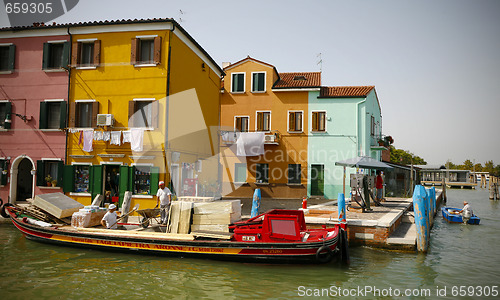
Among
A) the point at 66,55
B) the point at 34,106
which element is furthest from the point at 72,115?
the point at 66,55

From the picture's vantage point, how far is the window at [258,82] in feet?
84.4

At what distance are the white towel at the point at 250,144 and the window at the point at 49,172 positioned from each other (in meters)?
11.6

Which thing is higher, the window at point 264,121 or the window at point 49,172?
the window at point 264,121

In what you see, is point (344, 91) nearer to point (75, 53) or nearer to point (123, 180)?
→ point (123, 180)

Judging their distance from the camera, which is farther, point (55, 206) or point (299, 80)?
point (299, 80)

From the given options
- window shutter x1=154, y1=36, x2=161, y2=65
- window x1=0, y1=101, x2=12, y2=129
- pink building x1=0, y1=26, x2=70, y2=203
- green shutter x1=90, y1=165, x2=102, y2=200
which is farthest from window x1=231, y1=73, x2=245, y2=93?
window x1=0, y1=101, x2=12, y2=129

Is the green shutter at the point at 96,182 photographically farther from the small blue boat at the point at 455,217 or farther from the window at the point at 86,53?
the small blue boat at the point at 455,217

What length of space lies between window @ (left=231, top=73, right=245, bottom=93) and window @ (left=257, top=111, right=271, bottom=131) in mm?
2323

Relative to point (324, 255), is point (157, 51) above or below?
above

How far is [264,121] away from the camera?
2561 cm

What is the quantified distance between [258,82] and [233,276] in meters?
18.6

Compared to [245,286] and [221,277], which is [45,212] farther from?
[245,286]

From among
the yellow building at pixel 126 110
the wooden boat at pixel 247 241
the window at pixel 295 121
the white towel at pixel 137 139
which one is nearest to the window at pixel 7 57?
the yellow building at pixel 126 110

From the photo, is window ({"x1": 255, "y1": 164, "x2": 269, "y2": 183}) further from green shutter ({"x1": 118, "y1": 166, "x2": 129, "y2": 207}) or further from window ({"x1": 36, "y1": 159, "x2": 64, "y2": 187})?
window ({"x1": 36, "y1": 159, "x2": 64, "y2": 187})
